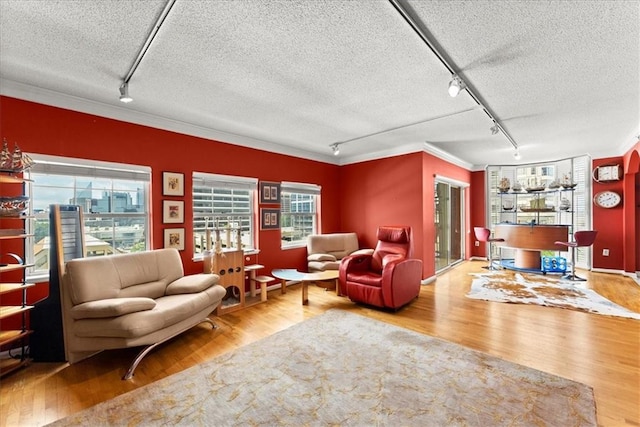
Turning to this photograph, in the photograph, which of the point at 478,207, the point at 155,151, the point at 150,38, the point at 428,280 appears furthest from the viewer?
the point at 478,207

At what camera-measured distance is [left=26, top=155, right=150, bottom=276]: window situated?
113 inches

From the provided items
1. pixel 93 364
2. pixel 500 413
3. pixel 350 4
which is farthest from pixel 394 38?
pixel 93 364

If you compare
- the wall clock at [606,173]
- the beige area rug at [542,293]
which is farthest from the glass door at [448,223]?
the wall clock at [606,173]

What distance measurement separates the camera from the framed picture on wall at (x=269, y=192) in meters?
4.73

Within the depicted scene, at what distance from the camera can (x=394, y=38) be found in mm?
1989

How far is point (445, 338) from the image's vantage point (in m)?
2.88

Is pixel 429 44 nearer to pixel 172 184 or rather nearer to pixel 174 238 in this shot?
pixel 172 184

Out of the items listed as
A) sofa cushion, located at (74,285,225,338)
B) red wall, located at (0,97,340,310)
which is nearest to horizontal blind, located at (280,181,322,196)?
red wall, located at (0,97,340,310)

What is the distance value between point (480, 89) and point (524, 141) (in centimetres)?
283

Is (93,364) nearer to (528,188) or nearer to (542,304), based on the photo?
(542,304)

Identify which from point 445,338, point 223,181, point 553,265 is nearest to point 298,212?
point 223,181

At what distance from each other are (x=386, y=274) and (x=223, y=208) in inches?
105

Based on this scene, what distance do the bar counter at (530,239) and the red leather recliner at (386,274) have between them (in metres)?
3.38

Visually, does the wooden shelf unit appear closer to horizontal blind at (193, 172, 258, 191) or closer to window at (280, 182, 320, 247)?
horizontal blind at (193, 172, 258, 191)
